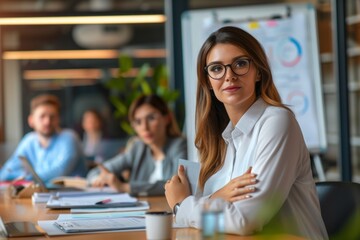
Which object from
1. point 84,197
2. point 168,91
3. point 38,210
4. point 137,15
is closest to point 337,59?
point 168,91

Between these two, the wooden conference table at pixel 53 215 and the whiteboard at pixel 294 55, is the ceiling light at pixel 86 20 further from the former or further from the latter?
the wooden conference table at pixel 53 215

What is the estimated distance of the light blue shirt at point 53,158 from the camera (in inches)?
202

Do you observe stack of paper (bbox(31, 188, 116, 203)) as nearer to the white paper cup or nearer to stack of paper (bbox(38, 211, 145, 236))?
stack of paper (bbox(38, 211, 145, 236))

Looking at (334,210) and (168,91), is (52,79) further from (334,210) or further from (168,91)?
(334,210)

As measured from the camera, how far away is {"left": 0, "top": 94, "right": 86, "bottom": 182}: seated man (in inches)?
204

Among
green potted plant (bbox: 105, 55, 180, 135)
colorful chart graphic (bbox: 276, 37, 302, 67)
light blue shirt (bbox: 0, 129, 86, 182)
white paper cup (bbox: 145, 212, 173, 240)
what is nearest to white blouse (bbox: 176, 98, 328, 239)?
white paper cup (bbox: 145, 212, 173, 240)

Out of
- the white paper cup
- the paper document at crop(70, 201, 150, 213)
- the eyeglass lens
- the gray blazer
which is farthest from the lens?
the eyeglass lens

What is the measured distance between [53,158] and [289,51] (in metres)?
1.95

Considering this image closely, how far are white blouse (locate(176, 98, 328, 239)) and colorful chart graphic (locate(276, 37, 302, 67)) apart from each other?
256cm

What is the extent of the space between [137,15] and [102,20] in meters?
0.31

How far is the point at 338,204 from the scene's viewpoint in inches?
94.0

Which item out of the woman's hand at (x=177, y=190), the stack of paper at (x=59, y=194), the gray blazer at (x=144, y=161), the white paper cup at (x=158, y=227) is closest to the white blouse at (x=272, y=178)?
the woman's hand at (x=177, y=190)

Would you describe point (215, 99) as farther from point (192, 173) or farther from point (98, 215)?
point (98, 215)

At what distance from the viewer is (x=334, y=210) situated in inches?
94.3
